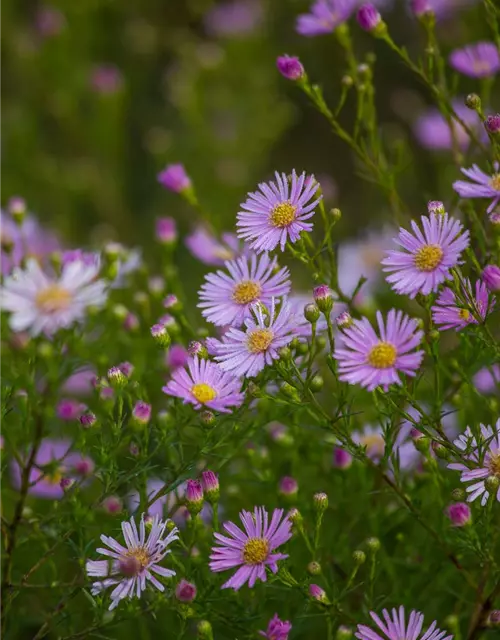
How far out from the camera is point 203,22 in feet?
7.44

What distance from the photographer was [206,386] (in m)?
0.73

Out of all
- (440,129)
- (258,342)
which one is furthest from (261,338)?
(440,129)

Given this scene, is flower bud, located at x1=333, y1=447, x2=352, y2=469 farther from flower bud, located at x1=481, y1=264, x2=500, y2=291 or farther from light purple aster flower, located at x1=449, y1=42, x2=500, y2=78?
light purple aster flower, located at x1=449, y1=42, x2=500, y2=78

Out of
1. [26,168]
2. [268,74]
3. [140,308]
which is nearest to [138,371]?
[140,308]

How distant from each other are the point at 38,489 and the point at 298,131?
1.65 m

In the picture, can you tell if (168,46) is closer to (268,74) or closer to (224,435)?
(268,74)

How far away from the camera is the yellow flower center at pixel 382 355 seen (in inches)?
26.6

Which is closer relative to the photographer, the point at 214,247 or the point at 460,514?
the point at 460,514

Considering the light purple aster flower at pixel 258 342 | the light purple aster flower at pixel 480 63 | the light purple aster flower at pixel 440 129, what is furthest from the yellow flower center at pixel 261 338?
the light purple aster flower at pixel 440 129

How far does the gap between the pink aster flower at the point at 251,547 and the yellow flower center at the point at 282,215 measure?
261 millimetres

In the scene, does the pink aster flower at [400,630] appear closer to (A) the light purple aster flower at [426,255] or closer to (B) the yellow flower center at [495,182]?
(A) the light purple aster flower at [426,255]

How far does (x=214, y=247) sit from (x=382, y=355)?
0.58m

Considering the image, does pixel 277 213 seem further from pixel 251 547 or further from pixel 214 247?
pixel 214 247

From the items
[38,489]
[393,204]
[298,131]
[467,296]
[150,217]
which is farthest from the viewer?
[298,131]
